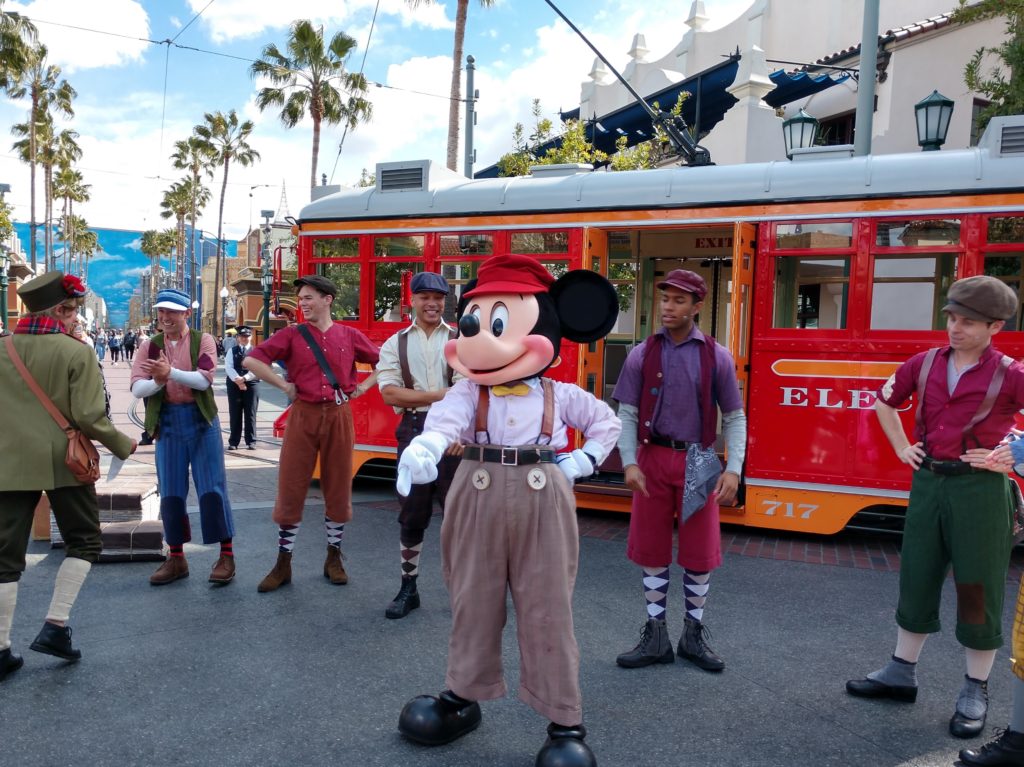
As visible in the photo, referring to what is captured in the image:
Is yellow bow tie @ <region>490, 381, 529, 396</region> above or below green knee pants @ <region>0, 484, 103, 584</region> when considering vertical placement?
above

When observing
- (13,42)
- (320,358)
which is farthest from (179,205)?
(320,358)

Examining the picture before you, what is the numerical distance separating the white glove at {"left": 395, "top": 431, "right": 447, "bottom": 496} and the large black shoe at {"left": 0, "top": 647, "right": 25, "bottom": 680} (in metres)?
2.24

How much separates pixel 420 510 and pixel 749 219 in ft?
11.5

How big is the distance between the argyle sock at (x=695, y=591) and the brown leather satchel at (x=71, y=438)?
9.52 feet

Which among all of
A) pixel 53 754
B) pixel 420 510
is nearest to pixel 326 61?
pixel 420 510

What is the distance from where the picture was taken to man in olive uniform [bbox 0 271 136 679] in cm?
364

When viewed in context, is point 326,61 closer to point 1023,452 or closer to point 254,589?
point 254,589

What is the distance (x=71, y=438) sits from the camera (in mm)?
3721

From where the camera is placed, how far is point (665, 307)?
3857 mm

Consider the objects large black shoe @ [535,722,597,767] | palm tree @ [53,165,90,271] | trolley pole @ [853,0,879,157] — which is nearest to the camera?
large black shoe @ [535,722,597,767]

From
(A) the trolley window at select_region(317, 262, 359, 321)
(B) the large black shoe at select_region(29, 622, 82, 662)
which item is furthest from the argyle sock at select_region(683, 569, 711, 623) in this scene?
(A) the trolley window at select_region(317, 262, 359, 321)

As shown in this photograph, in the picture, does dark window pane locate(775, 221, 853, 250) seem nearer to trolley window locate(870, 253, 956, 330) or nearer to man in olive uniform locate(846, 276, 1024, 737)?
trolley window locate(870, 253, 956, 330)

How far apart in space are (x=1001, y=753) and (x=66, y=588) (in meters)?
4.03

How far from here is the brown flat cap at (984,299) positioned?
3193 millimetres
